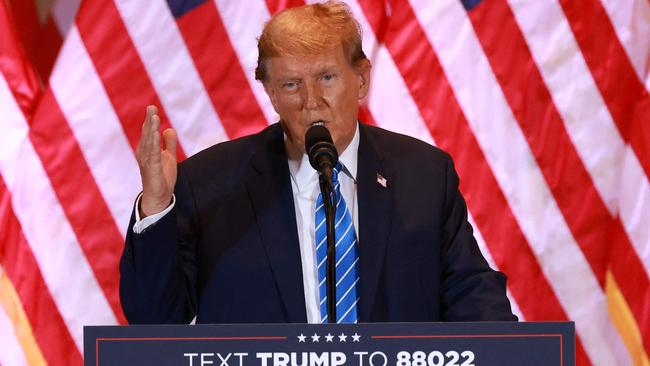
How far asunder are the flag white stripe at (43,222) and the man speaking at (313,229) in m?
0.99

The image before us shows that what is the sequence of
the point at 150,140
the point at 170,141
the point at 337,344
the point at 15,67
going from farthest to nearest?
1. the point at 15,67
2. the point at 170,141
3. the point at 150,140
4. the point at 337,344

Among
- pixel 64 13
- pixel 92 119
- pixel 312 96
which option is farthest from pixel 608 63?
pixel 64 13

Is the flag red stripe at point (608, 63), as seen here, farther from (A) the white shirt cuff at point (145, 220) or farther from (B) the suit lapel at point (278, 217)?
(A) the white shirt cuff at point (145, 220)

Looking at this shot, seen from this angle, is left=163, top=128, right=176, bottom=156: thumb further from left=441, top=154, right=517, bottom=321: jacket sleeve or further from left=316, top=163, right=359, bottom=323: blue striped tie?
left=441, top=154, right=517, bottom=321: jacket sleeve

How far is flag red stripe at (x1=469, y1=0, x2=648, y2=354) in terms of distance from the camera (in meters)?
3.20

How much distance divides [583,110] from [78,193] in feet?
5.16

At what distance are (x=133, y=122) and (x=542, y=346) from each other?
1.87 m

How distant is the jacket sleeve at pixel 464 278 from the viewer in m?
2.10

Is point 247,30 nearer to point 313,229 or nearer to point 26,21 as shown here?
point 26,21

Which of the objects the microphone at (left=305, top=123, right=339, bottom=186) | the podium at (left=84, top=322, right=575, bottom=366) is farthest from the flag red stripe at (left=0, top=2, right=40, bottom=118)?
the podium at (left=84, top=322, right=575, bottom=366)

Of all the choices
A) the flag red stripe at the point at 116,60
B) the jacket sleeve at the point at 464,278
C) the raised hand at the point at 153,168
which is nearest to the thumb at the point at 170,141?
the raised hand at the point at 153,168

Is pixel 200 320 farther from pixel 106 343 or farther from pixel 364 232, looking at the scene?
pixel 106 343

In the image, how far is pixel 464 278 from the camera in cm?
218

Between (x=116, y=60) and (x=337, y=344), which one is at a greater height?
(x=116, y=60)
